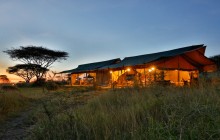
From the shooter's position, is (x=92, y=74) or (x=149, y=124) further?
(x=92, y=74)

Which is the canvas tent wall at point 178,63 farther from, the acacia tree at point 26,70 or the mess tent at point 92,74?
the acacia tree at point 26,70

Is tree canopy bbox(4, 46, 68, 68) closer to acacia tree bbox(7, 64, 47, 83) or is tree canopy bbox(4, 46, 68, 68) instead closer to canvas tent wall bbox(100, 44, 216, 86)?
acacia tree bbox(7, 64, 47, 83)

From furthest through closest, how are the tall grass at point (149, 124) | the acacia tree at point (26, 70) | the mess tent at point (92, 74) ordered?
1. the acacia tree at point (26, 70)
2. the mess tent at point (92, 74)
3. the tall grass at point (149, 124)

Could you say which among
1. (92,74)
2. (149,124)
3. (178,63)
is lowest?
(149,124)

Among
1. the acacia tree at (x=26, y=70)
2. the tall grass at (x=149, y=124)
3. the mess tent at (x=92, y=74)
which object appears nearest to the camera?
the tall grass at (x=149, y=124)

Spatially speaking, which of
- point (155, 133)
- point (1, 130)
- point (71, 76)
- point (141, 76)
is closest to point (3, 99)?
point (1, 130)

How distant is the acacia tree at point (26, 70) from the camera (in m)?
32.6

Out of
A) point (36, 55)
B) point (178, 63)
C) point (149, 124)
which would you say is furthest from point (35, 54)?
point (149, 124)

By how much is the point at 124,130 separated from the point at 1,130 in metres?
2.65

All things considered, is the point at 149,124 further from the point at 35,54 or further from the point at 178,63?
the point at 35,54

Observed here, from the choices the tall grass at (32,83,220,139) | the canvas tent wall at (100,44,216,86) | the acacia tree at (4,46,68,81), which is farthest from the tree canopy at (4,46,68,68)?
the tall grass at (32,83,220,139)

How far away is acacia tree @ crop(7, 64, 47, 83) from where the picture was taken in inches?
1284

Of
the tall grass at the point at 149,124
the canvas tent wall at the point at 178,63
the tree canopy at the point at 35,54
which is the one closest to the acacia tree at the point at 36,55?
the tree canopy at the point at 35,54

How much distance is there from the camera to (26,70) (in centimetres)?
3366
